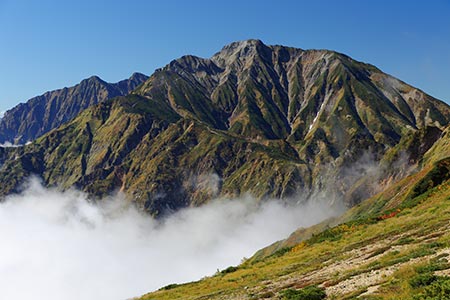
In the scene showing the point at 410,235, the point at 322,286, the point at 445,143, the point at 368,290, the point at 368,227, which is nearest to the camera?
the point at 368,290

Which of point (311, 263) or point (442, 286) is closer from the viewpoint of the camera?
point (442, 286)

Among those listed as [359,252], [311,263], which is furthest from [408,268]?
[311,263]

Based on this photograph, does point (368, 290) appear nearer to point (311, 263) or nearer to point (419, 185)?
point (311, 263)

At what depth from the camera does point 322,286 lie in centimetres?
3003

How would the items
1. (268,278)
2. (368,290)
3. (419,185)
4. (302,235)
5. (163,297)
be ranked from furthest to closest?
(302,235) < (419,185) < (163,297) < (268,278) < (368,290)

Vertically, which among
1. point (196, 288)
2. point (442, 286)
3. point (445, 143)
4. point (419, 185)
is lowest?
point (442, 286)

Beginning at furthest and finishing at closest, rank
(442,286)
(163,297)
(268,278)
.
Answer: (163,297), (268,278), (442,286)

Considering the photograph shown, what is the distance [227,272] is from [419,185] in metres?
42.8

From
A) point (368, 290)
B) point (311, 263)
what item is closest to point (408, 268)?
point (368, 290)

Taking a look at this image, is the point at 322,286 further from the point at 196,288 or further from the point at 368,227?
the point at 368,227

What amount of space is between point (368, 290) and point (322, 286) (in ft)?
20.6

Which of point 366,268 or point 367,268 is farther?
point 366,268

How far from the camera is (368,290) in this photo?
950 inches

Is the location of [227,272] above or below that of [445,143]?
below
